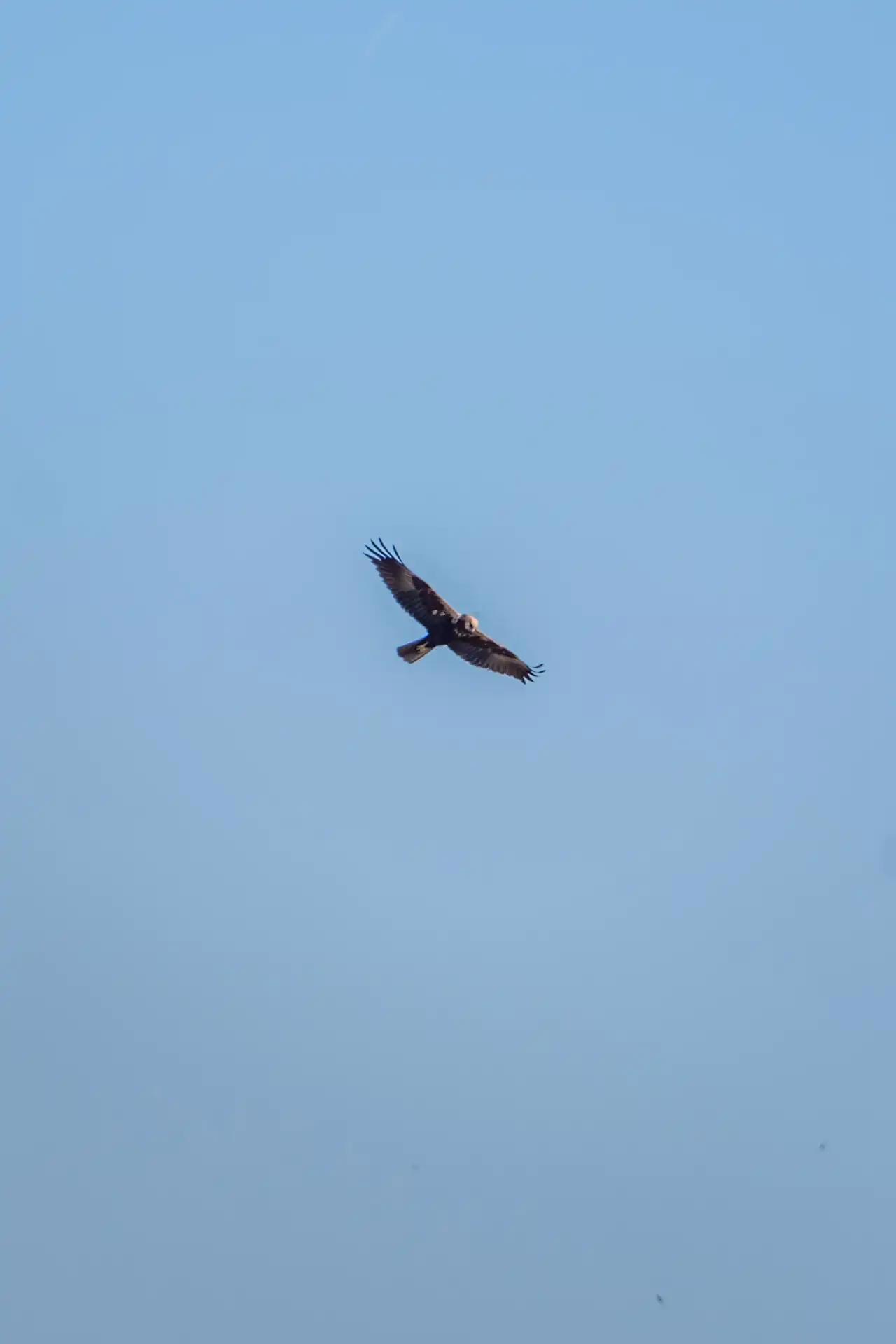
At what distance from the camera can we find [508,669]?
246 feet

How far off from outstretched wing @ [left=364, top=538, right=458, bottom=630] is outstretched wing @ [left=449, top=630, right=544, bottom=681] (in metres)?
0.72

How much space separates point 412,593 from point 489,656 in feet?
6.80

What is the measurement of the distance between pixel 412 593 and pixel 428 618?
0.55 meters

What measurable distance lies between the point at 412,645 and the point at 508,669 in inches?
83.0

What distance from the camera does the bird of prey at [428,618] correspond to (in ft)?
242

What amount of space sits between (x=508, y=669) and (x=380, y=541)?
338 cm

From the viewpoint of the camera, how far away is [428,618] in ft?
243

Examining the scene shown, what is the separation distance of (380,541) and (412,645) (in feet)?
6.59

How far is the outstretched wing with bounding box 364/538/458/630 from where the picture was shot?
73.6 metres

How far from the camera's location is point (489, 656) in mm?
74875

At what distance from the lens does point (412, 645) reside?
74000mm

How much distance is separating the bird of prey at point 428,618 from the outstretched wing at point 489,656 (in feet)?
0.04

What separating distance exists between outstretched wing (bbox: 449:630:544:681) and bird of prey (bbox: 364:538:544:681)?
0.04 feet

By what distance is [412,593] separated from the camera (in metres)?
73.9
